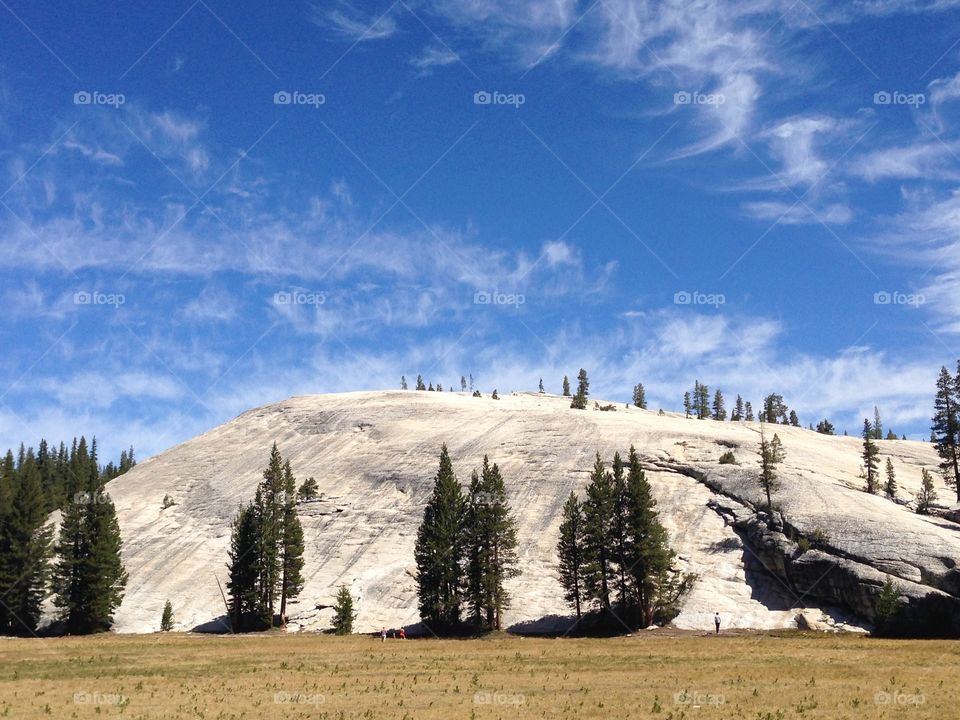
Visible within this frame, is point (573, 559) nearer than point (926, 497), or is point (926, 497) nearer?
point (573, 559)

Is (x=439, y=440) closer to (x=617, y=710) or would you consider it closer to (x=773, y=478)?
(x=773, y=478)

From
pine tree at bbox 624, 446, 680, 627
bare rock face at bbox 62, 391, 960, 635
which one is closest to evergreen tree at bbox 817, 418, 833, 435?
bare rock face at bbox 62, 391, 960, 635

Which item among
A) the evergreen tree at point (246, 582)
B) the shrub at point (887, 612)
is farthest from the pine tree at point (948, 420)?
the evergreen tree at point (246, 582)

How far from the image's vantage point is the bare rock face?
69125 millimetres

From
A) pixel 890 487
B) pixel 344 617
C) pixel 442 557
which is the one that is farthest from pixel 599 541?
pixel 890 487

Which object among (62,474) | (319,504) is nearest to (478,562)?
(319,504)

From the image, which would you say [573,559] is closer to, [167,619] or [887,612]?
[887,612]

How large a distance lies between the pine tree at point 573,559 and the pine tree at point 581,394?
76092 mm

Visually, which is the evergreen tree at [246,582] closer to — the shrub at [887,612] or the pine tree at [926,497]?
the shrub at [887,612]

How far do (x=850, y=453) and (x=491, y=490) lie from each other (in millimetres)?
75841

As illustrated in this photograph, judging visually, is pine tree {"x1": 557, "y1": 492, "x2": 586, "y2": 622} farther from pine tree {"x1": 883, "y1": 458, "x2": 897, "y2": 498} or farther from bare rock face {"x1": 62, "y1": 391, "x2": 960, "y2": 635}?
pine tree {"x1": 883, "y1": 458, "x2": 897, "y2": 498}

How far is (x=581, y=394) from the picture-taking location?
162m

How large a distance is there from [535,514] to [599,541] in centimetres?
2292

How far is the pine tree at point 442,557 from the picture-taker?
2911 inches
